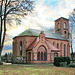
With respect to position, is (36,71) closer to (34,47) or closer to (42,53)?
(34,47)

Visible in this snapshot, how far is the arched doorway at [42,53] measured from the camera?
36.4 meters

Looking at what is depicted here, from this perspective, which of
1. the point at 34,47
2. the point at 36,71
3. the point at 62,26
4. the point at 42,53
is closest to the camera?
the point at 36,71

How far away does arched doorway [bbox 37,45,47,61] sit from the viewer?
3638 cm

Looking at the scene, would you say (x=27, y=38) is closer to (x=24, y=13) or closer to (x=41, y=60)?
(x=41, y=60)

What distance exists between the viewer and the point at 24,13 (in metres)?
29.0

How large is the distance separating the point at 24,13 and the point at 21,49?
47.5ft

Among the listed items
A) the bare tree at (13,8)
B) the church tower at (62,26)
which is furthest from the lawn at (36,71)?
the church tower at (62,26)

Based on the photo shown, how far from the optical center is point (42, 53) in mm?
37156

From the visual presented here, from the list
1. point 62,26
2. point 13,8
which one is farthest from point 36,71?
point 62,26

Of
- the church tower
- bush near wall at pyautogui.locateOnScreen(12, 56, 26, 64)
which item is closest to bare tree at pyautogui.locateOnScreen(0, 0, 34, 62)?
bush near wall at pyautogui.locateOnScreen(12, 56, 26, 64)

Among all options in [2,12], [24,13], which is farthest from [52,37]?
[2,12]

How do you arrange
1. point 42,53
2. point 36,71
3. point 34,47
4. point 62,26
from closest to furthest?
point 36,71 < point 34,47 < point 42,53 < point 62,26

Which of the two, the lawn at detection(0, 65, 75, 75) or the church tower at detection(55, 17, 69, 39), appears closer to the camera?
the lawn at detection(0, 65, 75, 75)

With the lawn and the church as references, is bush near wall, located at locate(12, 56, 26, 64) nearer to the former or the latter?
the church
